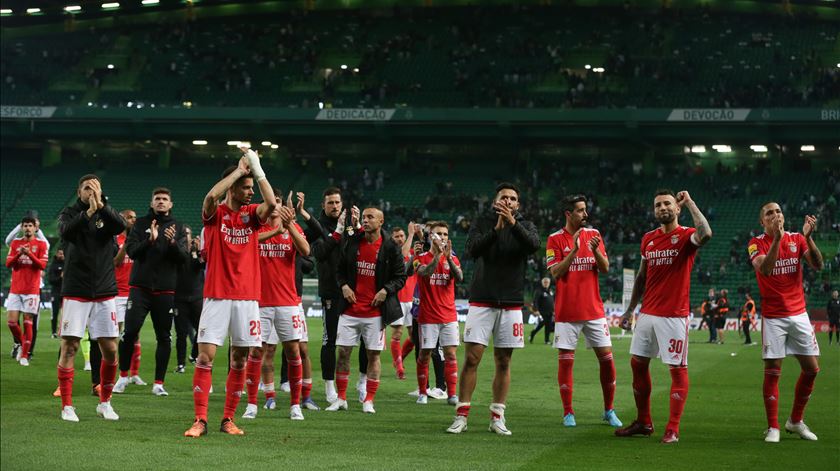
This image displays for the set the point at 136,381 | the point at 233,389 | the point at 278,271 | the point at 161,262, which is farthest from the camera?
the point at 136,381

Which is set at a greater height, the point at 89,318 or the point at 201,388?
the point at 89,318

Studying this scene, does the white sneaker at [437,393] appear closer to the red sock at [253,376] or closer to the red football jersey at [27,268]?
the red sock at [253,376]

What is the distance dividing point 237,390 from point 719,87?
51087 mm

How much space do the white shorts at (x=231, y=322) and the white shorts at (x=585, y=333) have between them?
3.62 metres

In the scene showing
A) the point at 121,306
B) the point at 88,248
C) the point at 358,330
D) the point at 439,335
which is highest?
the point at 88,248

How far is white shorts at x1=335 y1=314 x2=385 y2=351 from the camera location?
12.7 m

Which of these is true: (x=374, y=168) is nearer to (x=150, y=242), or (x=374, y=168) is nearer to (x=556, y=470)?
(x=150, y=242)

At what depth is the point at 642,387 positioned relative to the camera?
36.5 ft

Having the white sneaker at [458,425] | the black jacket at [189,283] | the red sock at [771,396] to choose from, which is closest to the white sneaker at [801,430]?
the red sock at [771,396]

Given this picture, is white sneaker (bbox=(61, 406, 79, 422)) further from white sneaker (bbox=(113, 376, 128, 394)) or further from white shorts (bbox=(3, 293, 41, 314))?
white shorts (bbox=(3, 293, 41, 314))

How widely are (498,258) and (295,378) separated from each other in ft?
9.06

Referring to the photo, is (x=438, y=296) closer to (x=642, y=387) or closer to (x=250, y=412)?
(x=250, y=412)

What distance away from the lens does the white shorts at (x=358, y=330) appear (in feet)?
41.7

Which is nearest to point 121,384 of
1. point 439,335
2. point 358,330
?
point 358,330
